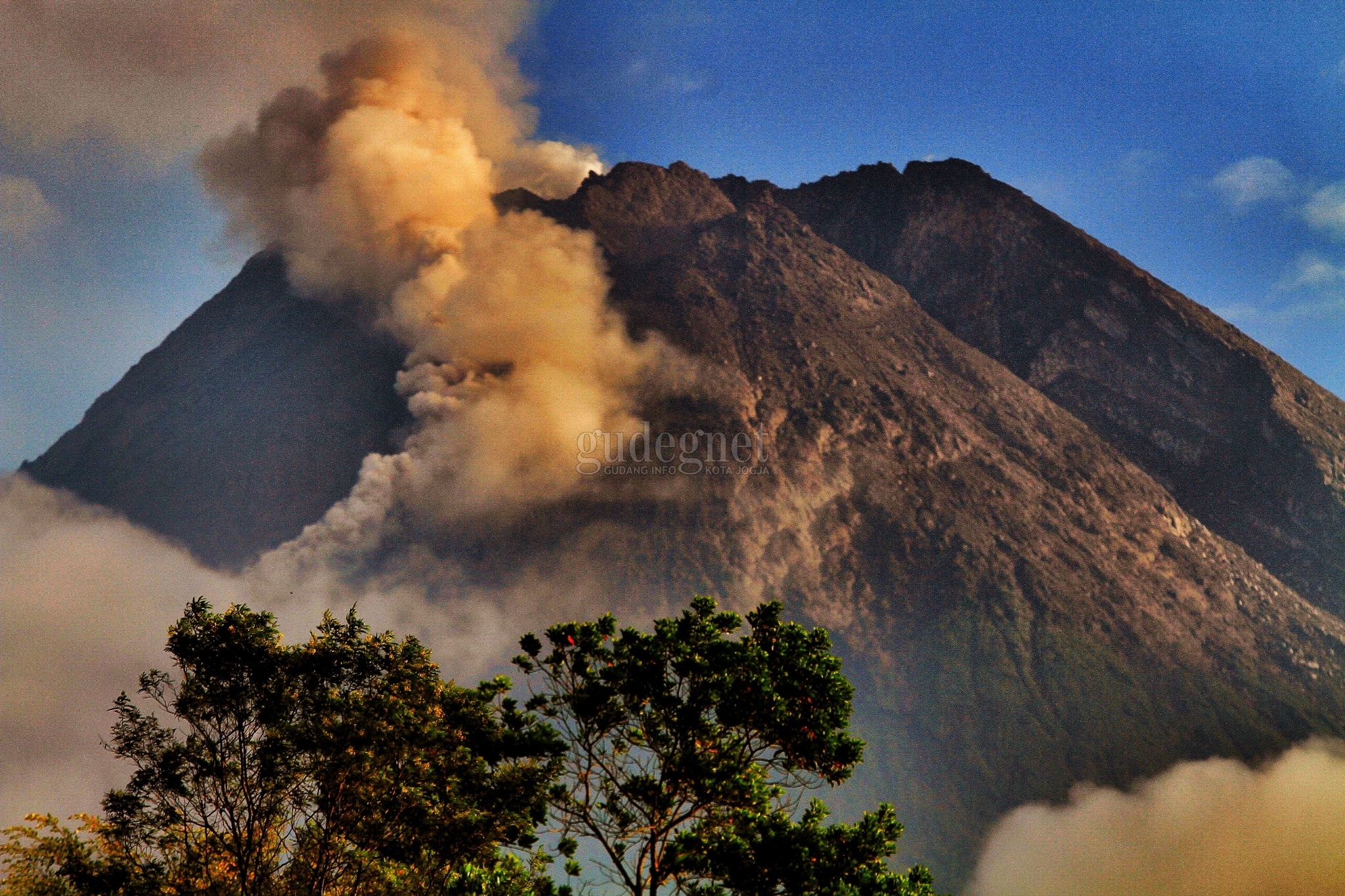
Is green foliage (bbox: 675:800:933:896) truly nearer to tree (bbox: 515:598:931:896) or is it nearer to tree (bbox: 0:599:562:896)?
tree (bbox: 515:598:931:896)

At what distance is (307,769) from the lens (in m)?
23.3

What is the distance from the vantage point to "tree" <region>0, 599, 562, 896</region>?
73.7ft

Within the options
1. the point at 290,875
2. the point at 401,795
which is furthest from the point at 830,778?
the point at 290,875

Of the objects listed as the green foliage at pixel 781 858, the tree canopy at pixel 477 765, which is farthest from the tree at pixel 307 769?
the green foliage at pixel 781 858

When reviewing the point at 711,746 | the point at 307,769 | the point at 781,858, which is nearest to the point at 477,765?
the point at 307,769

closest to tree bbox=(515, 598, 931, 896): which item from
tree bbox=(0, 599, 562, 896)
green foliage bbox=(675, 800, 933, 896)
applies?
green foliage bbox=(675, 800, 933, 896)

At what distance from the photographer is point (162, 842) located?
23.5 metres

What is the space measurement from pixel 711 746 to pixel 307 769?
434 inches

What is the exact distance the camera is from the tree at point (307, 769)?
73.7 feet

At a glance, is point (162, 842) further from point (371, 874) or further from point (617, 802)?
point (617, 802)

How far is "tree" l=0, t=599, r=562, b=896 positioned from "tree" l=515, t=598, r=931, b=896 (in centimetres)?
179

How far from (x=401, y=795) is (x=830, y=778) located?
11.4m

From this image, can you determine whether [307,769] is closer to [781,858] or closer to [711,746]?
[711,746]

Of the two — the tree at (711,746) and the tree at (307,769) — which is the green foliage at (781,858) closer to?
the tree at (711,746)
